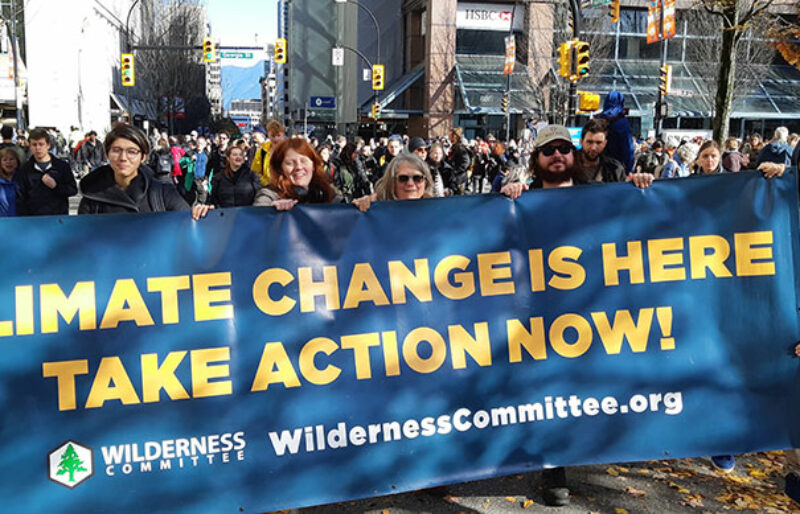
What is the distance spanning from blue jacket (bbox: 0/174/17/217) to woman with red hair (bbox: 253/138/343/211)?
13.5 ft

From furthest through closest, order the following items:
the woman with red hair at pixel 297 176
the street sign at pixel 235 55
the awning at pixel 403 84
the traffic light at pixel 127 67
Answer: the awning at pixel 403 84 → the street sign at pixel 235 55 → the traffic light at pixel 127 67 → the woman with red hair at pixel 297 176

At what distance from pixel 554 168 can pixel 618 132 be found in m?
1.94

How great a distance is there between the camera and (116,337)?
348 centimetres

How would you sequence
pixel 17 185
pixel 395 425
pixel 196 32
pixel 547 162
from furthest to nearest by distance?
pixel 196 32 → pixel 17 185 → pixel 547 162 → pixel 395 425

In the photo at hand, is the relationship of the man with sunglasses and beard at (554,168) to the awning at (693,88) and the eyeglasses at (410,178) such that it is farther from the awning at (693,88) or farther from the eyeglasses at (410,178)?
the awning at (693,88)

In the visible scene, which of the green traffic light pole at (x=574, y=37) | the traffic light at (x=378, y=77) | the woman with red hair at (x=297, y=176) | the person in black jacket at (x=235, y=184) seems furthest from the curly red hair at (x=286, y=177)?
the traffic light at (x=378, y=77)

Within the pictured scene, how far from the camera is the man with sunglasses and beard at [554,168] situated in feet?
13.9

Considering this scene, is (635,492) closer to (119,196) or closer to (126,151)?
(119,196)

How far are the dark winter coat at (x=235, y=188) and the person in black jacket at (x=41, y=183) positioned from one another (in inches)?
62.5

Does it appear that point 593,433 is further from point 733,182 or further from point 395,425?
point 733,182

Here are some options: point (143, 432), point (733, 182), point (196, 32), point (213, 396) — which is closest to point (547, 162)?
point (733, 182)

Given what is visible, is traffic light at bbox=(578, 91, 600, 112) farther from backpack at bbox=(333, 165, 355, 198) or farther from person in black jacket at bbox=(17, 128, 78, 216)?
person in black jacket at bbox=(17, 128, 78, 216)

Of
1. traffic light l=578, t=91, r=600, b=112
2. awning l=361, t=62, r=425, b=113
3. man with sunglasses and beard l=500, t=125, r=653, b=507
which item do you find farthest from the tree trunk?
awning l=361, t=62, r=425, b=113

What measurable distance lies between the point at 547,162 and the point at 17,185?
18.4 feet
